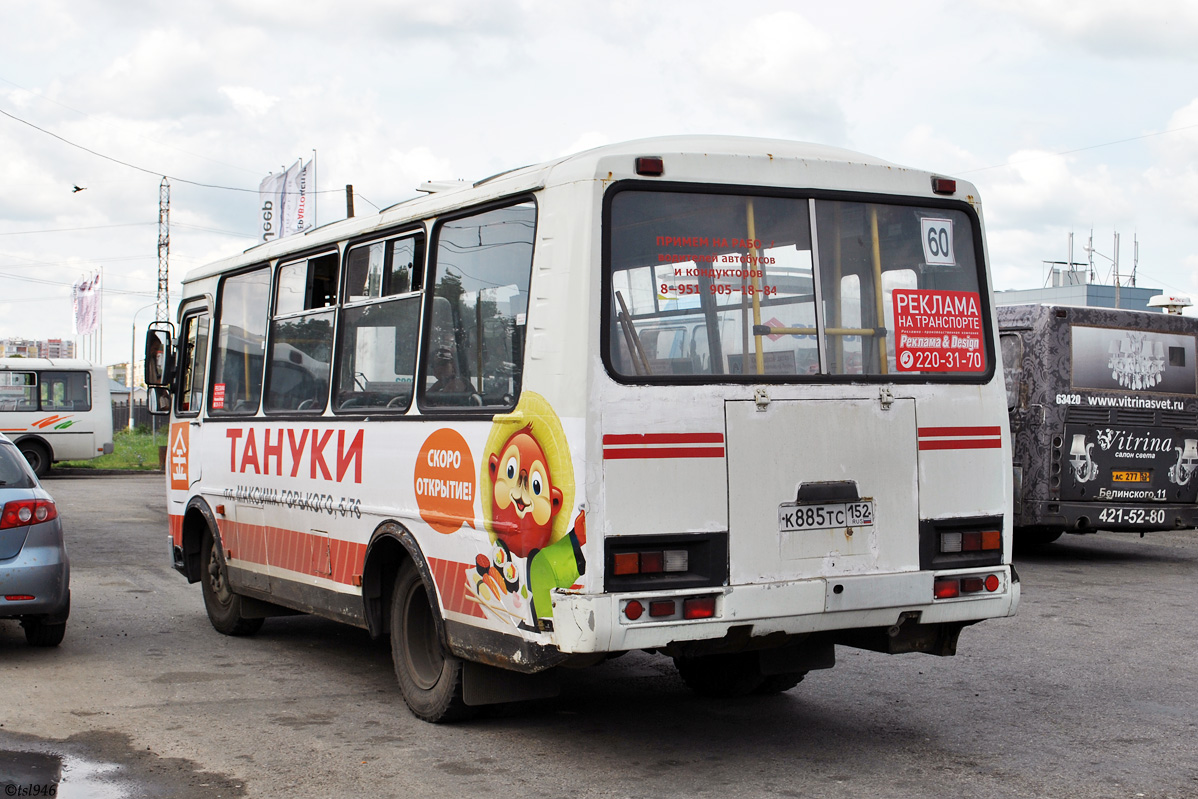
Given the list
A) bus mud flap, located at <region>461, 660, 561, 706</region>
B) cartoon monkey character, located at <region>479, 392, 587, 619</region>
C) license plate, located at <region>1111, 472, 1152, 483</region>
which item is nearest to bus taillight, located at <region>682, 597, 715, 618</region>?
cartoon monkey character, located at <region>479, 392, 587, 619</region>

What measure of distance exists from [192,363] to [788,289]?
5956 millimetres

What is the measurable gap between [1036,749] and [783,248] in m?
2.72

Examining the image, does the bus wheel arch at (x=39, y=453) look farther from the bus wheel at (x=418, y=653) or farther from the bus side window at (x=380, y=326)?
the bus wheel at (x=418, y=653)

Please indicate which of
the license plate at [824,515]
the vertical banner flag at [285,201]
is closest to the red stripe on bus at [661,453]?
the license plate at [824,515]

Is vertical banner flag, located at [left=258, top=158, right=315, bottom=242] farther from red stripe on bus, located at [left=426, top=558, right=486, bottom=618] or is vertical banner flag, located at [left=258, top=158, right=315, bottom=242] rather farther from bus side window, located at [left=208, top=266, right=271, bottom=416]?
red stripe on bus, located at [left=426, top=558, right=486, bottom=618]

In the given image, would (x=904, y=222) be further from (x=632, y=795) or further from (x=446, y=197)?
(x=632, y=795)

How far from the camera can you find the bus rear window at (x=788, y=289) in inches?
230

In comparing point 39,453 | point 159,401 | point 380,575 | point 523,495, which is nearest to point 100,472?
point 39,453

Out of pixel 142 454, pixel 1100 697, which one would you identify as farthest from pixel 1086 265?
pixel 1100 697

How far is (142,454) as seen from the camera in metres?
40.9

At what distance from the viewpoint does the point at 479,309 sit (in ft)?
21.3

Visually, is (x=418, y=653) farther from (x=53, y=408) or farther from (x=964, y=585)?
(x=53, y=408)

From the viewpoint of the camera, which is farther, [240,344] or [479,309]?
[240,344]

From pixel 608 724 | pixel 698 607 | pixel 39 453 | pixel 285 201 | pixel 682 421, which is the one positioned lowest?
pixel 608 724
